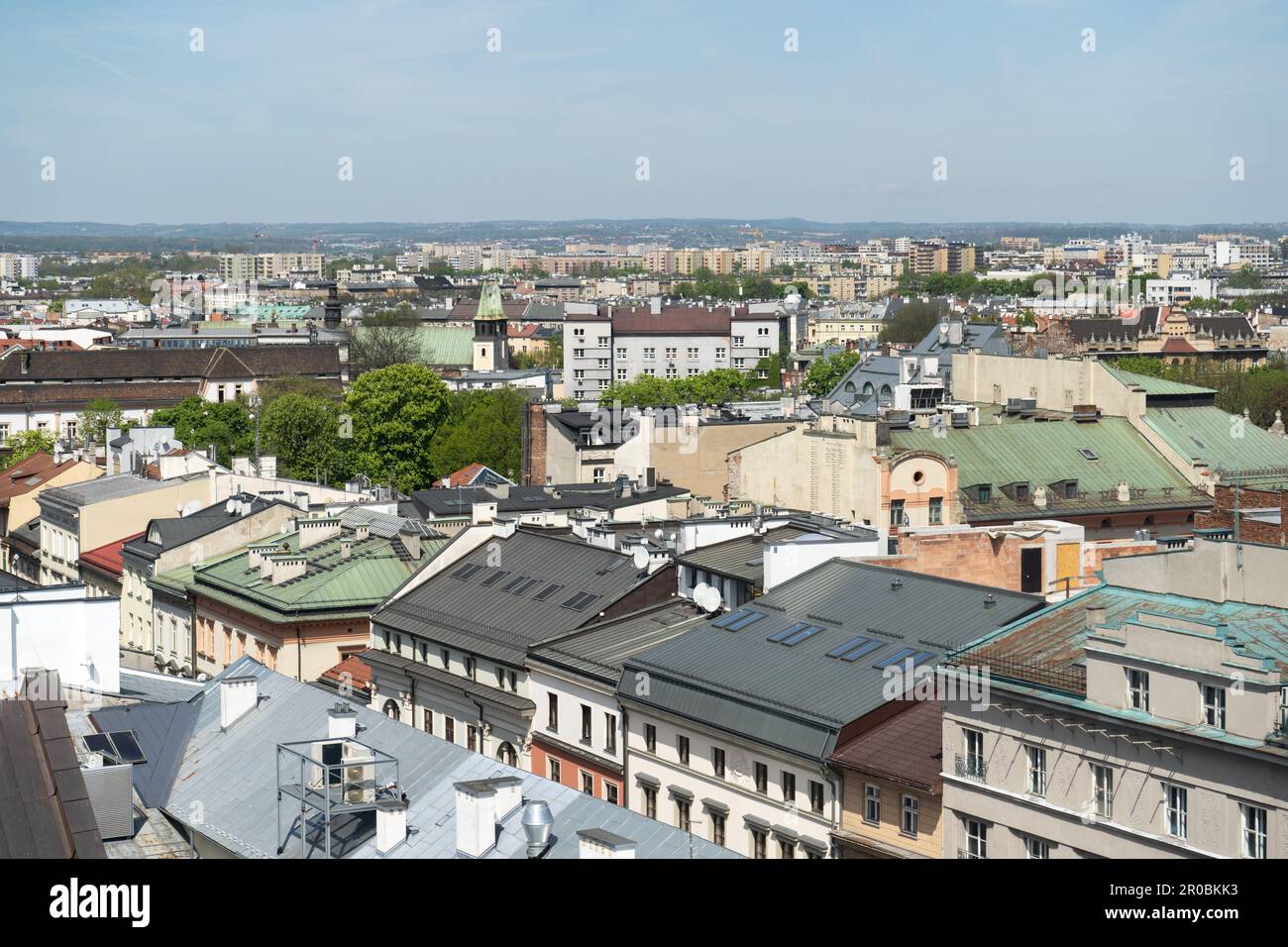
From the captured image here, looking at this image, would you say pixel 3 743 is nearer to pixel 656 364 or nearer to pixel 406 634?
pixel 406 634

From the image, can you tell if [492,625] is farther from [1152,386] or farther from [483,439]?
[483,439]

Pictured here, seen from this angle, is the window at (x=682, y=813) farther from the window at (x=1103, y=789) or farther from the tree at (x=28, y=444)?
the tree at (x=28, y=444)

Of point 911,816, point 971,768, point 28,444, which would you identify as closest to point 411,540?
point 911,816

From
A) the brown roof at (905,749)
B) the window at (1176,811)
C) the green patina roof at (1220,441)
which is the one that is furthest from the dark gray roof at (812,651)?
the green patina roof at (1220,441)

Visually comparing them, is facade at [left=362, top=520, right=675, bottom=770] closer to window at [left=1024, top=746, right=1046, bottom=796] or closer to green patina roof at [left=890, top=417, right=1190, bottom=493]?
window at [left=1024, top=746, right=1046, bottom=796]
